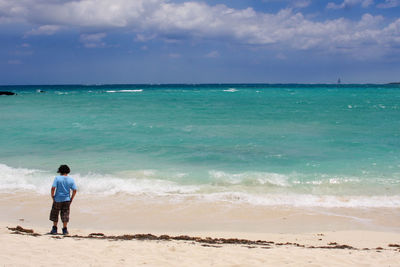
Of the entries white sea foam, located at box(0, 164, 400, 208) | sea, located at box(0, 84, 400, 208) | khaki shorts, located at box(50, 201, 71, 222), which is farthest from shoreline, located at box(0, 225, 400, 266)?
sea, located at box(0, 84, 400, 208)

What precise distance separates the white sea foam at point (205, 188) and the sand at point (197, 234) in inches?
21.3

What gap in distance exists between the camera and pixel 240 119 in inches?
1228

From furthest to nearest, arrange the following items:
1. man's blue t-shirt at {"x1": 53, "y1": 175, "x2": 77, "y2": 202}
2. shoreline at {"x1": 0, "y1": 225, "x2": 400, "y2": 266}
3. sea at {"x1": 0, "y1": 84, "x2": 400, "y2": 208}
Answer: sea at {"x1": 0, "y1": 84, "x2": 400, "y2": 208}, man's blue t-shirt at {"x1": 53, "y1": 175, "x2": 77, "y2": 202}, shoreline at {"x1": 0, "y1": 225, "x2": 400, "y2": 266}

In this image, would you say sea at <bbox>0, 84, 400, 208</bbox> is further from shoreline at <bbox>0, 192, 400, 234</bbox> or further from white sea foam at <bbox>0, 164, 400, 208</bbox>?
shoreline at <bbox>0, 192, 400, 234</bbox>

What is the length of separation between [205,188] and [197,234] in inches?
152

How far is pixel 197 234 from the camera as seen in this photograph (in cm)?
838

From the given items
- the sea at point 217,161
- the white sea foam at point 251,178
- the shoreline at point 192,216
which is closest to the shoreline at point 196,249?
the shoreline at point 192,216

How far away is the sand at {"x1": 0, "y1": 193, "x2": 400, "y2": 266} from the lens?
6270 mm

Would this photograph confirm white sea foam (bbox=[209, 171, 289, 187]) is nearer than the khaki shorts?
No

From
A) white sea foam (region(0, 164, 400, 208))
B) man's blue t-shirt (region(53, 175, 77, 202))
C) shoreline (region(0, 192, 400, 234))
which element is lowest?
shoreline (region(0, 192, 400, 234))

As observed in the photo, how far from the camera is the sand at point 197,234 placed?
20.6 ft

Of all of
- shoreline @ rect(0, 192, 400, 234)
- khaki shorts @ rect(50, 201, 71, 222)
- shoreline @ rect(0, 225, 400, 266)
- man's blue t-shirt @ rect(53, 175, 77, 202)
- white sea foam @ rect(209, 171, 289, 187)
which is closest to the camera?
shoreline @ rect(0, 225, 400, 266)

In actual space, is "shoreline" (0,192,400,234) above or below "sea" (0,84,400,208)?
below

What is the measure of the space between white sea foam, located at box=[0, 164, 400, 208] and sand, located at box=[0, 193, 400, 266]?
540 mm
